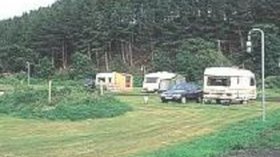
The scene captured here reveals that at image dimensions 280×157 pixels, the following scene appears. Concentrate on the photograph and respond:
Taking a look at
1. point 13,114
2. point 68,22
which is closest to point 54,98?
point 13,114

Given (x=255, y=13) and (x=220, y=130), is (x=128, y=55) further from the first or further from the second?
(x=220, y=130)

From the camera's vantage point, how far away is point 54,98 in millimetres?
39188

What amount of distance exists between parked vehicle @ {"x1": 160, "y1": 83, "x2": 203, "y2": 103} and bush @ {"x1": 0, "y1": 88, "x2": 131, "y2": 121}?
9581 mm

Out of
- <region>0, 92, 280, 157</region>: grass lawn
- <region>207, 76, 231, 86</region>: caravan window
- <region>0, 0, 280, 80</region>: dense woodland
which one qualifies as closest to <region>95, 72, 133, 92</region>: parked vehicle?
<region>0, 0, 280, 80</region>: dense woodland

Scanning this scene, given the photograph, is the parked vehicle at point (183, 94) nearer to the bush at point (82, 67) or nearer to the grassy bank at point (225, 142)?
the grassy bank at point (225, 142)

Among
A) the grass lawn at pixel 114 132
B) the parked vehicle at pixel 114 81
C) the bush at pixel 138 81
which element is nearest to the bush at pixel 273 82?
the parked vehicle at pixel 114 81

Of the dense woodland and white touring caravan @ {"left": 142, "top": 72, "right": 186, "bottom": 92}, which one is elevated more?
the dense woodland

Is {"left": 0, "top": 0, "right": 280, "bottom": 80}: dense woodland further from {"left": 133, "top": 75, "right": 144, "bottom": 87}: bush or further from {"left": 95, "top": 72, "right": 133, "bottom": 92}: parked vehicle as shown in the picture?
{"left": 95, "top": 72, "right": 133, "bottom": 92}: parked vehicle

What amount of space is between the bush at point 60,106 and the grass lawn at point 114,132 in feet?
3.45

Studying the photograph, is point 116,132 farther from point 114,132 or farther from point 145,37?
point 145,37

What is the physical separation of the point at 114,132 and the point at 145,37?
86778 mm

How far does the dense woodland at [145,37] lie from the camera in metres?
95.8

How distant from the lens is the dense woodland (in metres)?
95.8

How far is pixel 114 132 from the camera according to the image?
91.6ft
